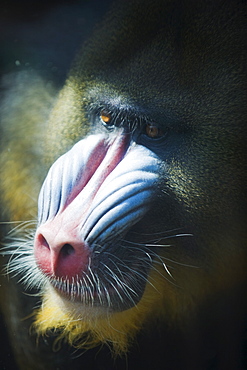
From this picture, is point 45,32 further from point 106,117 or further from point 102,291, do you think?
point 102,291

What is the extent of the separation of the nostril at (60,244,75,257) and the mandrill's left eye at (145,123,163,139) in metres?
0.50

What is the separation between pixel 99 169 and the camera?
1.79m

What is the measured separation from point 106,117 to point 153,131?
20cm

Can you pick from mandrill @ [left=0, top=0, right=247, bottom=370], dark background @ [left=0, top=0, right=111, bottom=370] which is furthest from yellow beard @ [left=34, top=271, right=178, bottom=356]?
dark background @ [left=0, top=0, right=111, bottom=370]

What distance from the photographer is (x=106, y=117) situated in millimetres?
1865

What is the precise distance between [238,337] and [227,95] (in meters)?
1.06

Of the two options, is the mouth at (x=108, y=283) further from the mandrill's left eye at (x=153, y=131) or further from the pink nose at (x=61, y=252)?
the mandrill's left eye at (x=153, y=131)

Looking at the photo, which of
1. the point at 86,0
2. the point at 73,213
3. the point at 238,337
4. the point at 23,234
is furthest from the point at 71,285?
the point at 86,0

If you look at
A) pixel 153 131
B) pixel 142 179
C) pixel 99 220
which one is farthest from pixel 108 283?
A: pixel 153 131

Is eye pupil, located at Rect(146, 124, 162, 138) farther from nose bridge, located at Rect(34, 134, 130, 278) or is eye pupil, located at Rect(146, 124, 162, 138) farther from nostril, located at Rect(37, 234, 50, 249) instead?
nostril, located at Rect(37, 234, 50, 249)

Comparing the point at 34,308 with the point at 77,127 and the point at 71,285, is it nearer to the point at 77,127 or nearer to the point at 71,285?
the point at 71,285

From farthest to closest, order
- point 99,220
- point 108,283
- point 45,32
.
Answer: point 45,32 → point 108,283 → point 99,220

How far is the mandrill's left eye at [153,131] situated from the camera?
5.85 feet

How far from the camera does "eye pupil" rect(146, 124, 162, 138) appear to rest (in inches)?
70.2
